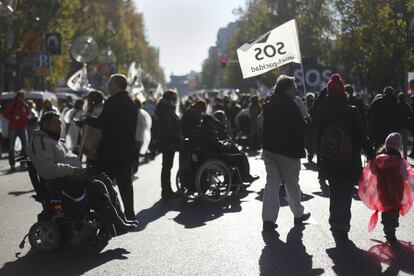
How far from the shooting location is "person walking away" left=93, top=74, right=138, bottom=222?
8.61 metres

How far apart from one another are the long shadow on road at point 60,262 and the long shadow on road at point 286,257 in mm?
1350

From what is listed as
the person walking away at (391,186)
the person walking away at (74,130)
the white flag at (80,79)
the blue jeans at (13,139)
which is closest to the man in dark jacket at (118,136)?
the person walking away at (391,186)

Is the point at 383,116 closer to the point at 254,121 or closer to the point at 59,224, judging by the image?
the point at 254,121

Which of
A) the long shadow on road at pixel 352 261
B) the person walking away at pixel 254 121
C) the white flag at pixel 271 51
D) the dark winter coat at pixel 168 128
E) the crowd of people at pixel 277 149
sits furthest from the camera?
the person walking away at pixel 254 121

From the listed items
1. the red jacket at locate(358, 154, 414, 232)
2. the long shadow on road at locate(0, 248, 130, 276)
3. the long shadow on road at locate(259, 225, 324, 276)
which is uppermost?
the red jacket at locate(358, 154, 414, 232)

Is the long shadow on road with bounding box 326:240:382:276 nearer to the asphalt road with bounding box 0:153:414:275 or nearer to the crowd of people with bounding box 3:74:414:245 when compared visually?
the asphalt road with bounding box 0:153:414:275

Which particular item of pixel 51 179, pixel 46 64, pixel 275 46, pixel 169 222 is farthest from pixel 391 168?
pixel 46 64

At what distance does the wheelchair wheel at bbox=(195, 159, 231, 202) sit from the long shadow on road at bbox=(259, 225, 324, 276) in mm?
2644

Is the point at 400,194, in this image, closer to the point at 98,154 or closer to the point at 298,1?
the point at 98,154

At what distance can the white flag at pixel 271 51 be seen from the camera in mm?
12438

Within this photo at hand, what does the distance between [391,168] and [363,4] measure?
103 ft

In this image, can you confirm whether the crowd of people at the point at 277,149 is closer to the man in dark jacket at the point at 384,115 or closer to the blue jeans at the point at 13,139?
the man in dark jacket at the point at 384,115

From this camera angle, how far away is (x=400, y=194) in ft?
26.7

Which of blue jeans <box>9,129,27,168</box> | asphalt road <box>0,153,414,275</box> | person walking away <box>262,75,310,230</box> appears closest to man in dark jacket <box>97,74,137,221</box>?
asphalt road <box>0,153,414,275</box>
